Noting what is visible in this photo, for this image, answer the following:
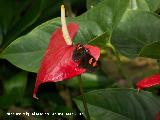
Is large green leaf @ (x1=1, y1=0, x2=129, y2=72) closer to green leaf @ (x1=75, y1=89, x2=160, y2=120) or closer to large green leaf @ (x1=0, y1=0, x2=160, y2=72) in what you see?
large green leaf @ (x1=0, y1=0, x2=160, y2=72)

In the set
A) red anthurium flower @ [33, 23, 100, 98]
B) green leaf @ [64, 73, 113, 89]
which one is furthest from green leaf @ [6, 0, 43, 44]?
red anthurium flower @ [33, 23, 100, 98]

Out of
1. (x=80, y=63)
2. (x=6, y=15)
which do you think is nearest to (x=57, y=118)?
(x=80, y=63)

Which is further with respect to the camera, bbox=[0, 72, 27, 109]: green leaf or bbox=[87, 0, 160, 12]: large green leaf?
bbox=[0, 72, 27, 109]: green leaf

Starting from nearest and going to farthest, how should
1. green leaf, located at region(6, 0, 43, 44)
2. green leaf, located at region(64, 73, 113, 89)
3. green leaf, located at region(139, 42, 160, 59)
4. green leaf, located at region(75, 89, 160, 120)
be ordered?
1. green leaf, located at region(139, 42, 160, 59)
2. green leaf, located at region(75, 89, 160, 120)
3. green leaf, located at region(6, 0, 43, 44)
4. green leaf, located at region(64, 73, 113, 89)

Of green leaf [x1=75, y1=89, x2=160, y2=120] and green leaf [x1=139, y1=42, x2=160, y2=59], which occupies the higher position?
green leaf [x1=139, y1=42, x2=160, y2=59]

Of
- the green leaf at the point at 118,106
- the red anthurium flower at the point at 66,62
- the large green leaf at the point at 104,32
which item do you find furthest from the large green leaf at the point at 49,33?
the red anthurium flower at the point at 66,62

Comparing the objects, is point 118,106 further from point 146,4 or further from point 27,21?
point 27,21

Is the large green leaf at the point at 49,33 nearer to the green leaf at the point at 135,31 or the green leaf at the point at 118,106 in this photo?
the green leaf at the point at 135,31

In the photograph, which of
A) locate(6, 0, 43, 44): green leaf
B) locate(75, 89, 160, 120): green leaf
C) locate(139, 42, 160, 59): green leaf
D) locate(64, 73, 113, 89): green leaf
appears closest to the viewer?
locate(139, 42, 160, 59): green leaf
